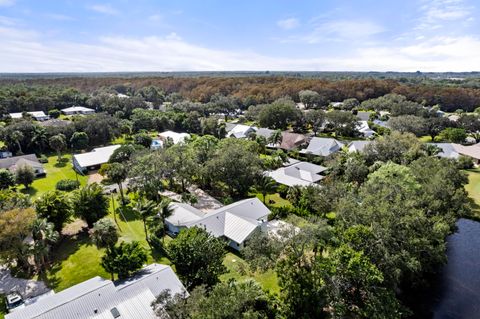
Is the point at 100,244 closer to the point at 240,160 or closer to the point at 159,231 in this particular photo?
the point at 159,231


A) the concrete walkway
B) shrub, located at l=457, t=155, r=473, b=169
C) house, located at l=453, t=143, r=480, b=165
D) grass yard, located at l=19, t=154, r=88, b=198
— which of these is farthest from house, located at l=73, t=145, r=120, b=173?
house, located at l=453, t=143, r=480, b=165

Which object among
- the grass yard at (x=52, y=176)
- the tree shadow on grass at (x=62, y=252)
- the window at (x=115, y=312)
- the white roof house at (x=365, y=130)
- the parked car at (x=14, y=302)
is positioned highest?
the white roof house at (x=365, y=130)

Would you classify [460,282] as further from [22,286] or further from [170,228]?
[22,286]

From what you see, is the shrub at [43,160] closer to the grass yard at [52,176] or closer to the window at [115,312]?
the grass yard at [52,176]

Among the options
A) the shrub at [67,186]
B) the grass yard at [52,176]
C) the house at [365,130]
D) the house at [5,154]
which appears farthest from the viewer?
the house at [365,130]

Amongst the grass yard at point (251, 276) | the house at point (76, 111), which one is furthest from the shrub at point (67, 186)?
the house at point (76, 111)

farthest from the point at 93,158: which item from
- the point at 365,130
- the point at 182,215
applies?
the point at 365,130

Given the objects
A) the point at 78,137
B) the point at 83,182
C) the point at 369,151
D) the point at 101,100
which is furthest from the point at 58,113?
the point at 369,151
